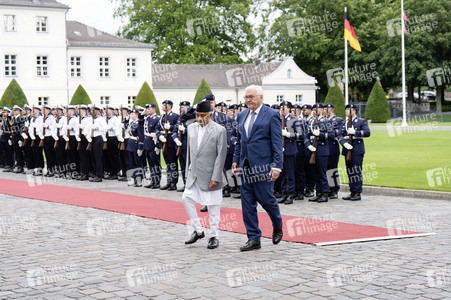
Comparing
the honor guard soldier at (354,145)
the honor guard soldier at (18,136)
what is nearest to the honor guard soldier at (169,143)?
the honor guard soldier at (354,145)

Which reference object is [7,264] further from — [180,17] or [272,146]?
[180,17]

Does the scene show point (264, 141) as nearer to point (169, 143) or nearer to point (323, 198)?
point (323, 198)

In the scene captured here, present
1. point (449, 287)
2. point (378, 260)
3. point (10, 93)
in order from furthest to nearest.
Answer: point (10, 93), point (378, 260), point (449, 287)

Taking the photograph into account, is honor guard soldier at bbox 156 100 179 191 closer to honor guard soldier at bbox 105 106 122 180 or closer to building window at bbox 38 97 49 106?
honor guard soldier at bbox 105 106 122 180

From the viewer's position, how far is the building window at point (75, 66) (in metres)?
57.7

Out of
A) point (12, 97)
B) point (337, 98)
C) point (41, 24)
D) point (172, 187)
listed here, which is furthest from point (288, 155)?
point (41, 24)

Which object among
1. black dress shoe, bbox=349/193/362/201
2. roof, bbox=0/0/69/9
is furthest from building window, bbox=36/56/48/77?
black dress shoe, bbox=349/193/362/201

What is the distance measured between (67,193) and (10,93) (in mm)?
30304

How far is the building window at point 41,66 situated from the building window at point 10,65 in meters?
1.86

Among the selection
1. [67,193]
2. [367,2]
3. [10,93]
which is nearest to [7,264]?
[67,193]

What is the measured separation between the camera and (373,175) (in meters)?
17.0

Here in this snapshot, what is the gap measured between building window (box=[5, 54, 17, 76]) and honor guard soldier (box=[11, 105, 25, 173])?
108 ft

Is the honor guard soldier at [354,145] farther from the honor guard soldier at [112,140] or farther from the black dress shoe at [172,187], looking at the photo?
the honor guard soldier at [112,140]

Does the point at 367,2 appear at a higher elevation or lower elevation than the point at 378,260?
higher
